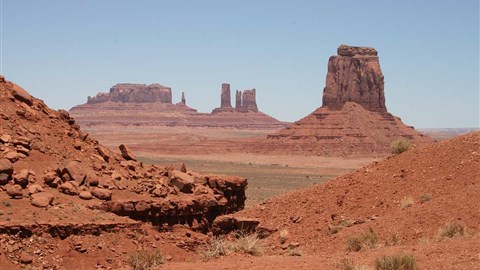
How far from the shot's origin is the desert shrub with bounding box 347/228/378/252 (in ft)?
48.3

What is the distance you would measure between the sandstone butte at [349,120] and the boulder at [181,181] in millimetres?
82600

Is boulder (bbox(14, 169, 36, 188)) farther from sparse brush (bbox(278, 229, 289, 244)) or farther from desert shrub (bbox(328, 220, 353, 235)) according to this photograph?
desert shrub (bbox(328, 220, 353, 235))

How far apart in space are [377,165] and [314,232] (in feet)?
17.7

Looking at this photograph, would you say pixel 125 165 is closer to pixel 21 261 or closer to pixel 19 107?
pixel 19 107

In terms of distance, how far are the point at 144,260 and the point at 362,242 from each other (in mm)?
5265

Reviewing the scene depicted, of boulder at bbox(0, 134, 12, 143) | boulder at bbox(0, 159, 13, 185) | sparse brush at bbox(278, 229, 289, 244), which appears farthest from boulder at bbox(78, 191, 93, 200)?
sparse brush at bbox(278, 229, 289, 244)

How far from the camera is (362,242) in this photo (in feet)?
49.2

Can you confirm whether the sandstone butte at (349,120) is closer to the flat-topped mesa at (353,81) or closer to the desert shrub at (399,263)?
the flat-topped mesa at (353,81)

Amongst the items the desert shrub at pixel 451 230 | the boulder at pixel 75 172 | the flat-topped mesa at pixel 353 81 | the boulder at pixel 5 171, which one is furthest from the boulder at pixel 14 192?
the flat-topped mesa at pixel 353 81

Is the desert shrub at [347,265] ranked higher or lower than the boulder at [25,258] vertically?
higher

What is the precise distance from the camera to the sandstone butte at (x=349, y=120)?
103m

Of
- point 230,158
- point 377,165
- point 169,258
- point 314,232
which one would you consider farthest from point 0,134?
point 230,158

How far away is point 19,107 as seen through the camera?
1806cm

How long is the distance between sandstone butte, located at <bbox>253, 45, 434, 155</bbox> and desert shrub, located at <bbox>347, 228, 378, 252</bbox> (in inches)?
3378
